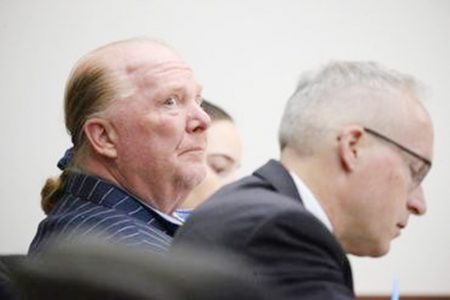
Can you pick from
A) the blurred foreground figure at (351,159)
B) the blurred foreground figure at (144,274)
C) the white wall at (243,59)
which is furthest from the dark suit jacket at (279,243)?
the white wall at (243,59)

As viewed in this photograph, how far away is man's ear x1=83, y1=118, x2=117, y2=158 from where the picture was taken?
1.55m

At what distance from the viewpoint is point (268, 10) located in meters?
2.69

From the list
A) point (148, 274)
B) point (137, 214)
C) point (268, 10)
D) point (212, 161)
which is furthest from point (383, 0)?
point (148, 274)

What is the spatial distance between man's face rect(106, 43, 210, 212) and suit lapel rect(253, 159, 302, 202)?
1.18 ft

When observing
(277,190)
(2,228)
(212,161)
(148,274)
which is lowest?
(2,228)

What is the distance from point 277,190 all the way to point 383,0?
1784 mm

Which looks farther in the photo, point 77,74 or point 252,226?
point 77,74

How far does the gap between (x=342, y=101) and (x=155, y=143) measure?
1.43ft

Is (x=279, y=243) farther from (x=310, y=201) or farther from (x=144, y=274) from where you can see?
(x=144, y=274)

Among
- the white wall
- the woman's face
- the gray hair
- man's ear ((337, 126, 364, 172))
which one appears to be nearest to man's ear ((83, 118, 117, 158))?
the gray hair

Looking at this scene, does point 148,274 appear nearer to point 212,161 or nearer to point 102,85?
point 102,85

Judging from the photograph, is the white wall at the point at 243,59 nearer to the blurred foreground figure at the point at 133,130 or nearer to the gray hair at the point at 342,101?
the blurred foreground figure at the point at 133,130

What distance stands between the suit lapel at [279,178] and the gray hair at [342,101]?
6 cm

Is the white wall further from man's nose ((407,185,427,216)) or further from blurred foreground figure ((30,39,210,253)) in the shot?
man's nose ((407,185,427,216))
